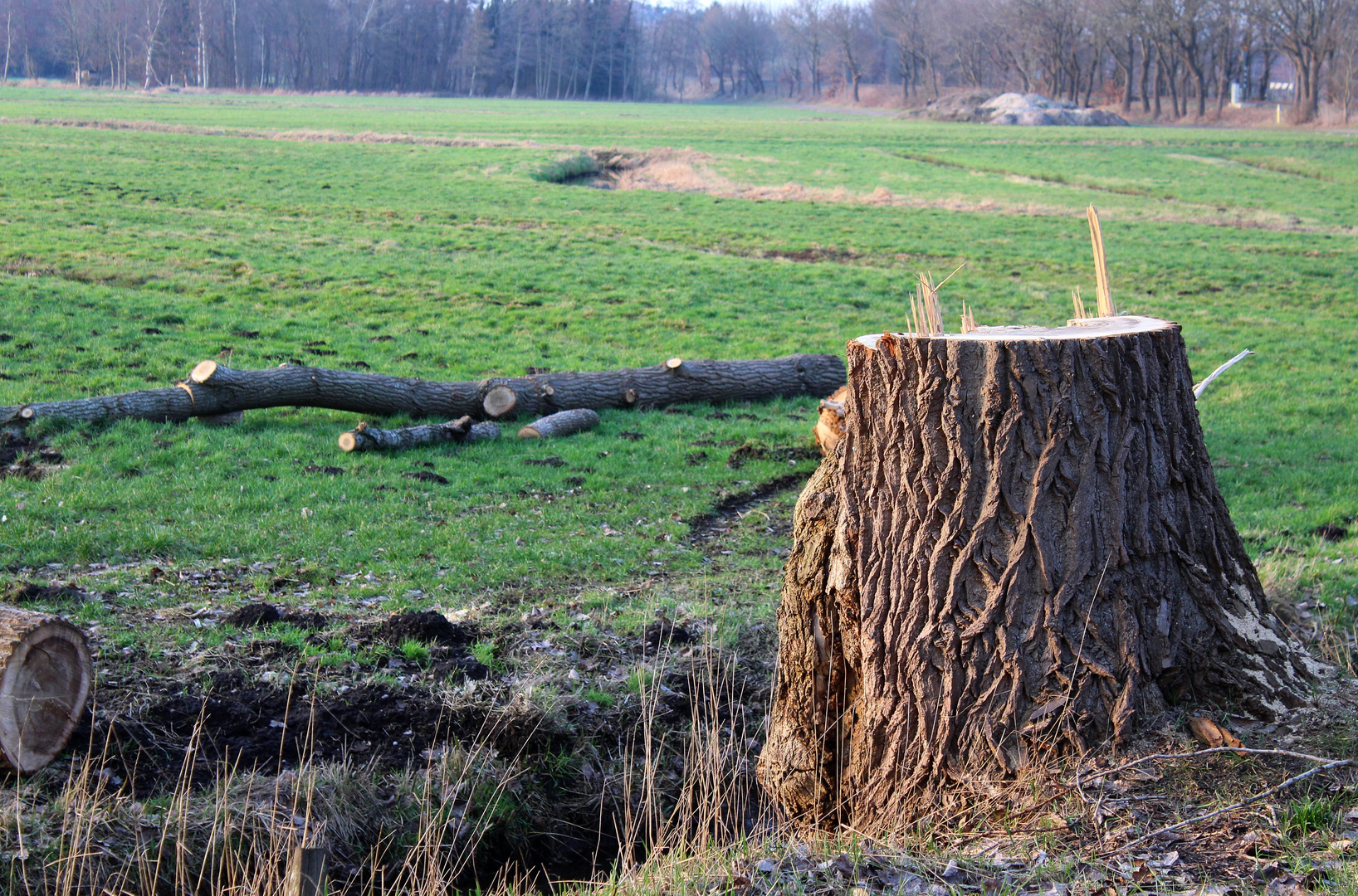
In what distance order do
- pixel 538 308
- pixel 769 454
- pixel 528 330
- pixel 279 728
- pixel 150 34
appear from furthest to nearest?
pixel 150 34 < pixel 538 308 < pixel 528 330 < pixel 769 454 < pixel 279 728

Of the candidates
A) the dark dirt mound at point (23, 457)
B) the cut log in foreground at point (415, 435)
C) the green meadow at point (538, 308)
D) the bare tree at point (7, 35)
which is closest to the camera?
the green meadow at point (538, 308)

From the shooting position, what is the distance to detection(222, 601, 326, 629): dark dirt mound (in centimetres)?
504

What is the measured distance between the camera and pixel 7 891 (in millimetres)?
3031

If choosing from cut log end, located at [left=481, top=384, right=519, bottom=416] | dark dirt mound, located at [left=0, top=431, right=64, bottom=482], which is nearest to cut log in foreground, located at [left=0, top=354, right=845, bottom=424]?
cut log end, located at [left=481, top=384, right=519, bottom=416]

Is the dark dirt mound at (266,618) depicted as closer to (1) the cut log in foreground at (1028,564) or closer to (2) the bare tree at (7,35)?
(1) the cut log in foreground at (1028,564)

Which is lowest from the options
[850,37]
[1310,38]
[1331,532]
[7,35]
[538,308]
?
[1331,532]

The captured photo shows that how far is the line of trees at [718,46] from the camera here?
6838 centimetres

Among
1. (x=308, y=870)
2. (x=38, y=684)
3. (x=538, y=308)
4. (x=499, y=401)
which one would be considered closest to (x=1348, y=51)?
(x=538, y=308)

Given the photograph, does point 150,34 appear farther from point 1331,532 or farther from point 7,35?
point 1331,532

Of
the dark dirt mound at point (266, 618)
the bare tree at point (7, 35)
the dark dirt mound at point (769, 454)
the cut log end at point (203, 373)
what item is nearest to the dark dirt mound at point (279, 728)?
the dark dirt mound at point (266, 618)

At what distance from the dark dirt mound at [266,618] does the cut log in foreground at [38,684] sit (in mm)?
1207

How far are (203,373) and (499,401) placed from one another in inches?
109

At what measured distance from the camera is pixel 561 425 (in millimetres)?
9438

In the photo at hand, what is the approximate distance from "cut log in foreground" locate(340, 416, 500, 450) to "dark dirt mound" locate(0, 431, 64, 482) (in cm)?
229
